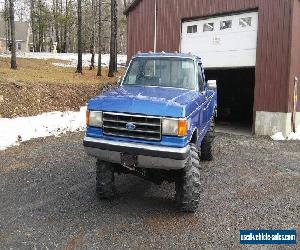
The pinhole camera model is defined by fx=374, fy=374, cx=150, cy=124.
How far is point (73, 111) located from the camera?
1738cm

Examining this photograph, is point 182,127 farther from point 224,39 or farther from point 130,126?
point 224,39

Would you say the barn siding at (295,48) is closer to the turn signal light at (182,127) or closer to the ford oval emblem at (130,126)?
the turn signal light at (182,127)

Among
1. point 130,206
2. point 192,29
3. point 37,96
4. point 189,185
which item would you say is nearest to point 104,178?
point 130,206

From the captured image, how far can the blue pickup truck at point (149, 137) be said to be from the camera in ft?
18.7

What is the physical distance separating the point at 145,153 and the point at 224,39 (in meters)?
11.3

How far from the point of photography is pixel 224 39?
619 inches

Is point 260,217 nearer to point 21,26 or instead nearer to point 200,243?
point 200,243

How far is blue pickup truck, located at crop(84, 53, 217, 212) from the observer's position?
570cm

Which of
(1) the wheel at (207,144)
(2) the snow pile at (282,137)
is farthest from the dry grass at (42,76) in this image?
(2) the snow pile at (282,137)

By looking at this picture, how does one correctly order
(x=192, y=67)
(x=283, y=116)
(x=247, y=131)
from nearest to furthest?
(x=192, y=67) → (x=283, y=116) → (x=247, y=131)

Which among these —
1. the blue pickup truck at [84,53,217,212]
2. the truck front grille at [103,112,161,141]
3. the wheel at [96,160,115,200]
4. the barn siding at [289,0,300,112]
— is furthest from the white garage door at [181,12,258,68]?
the truck front grille at [103,112,161,141]

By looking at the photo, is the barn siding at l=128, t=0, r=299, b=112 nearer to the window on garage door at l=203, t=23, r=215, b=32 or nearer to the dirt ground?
the window on garage door at l=203, t=23, r=215, b=32

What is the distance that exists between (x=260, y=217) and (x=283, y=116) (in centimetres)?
877

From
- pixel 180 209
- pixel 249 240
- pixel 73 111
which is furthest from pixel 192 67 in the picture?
pixel 73 111
